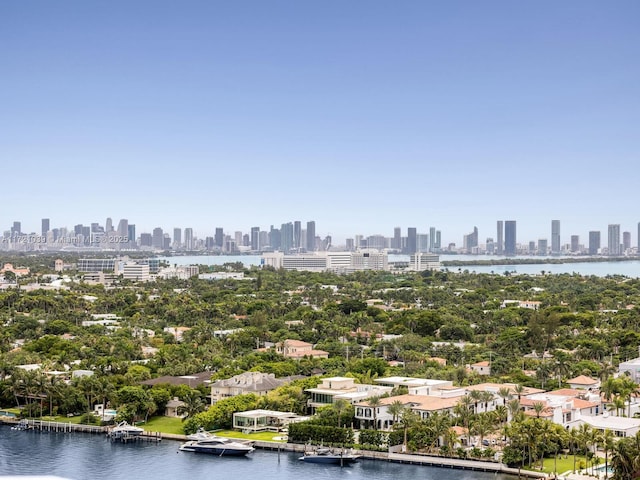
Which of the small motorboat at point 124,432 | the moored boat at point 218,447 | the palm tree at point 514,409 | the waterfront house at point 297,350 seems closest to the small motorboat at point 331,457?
the moored boat at point 218,447

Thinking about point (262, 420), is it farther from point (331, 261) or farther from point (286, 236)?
point (286, 236)

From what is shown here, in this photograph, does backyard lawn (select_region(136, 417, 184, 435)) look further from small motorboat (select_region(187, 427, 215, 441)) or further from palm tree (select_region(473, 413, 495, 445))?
palm tree (select_region(473, 413, 495, 445))

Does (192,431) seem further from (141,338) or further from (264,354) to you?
(141,338)

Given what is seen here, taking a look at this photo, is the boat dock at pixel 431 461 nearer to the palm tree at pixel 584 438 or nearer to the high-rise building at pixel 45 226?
the palm tree at pixel 584 438

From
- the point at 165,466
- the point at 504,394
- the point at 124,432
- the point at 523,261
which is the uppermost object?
the point at 523,261

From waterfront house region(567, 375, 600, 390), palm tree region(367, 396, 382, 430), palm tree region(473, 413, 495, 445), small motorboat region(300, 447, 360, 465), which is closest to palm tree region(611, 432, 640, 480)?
palm tree region(473, 413, 495, 445)

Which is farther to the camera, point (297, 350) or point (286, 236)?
point (286, 236)

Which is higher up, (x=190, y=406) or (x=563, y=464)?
(x=190, y=406)

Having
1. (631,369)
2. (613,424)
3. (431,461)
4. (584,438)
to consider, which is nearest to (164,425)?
(431,461)
